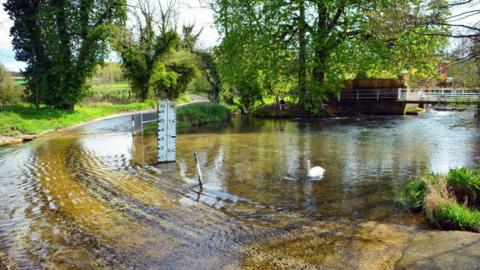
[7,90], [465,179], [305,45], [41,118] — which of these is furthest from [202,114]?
[465,179]

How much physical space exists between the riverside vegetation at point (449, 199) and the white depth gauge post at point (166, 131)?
7342mm

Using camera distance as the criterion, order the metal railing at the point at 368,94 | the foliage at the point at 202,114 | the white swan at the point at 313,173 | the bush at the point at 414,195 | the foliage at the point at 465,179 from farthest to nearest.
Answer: the metal railing at the point at 368,94, the foliage at the point at 202,114, the white swan at the point at 313,173, the foliage at the point at 465,179, the bush at the point at 414,195

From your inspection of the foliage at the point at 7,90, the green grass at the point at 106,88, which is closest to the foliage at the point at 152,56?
the green grass at the point at 106,88

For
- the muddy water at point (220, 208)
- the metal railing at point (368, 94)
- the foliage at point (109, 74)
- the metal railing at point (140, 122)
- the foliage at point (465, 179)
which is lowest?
the muddy water at point (220, 208)

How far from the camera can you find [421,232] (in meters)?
6.74

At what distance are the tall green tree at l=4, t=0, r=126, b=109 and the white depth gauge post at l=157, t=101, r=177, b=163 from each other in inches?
726

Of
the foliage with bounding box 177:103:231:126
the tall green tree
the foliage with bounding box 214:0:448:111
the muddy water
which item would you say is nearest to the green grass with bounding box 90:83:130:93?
the tall green tree

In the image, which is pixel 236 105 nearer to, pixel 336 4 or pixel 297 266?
pixel 336 4

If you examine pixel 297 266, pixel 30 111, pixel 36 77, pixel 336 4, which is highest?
pixel 336 4

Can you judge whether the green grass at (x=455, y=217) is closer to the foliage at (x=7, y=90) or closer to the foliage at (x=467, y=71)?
the foliage at (x=467, y=71)

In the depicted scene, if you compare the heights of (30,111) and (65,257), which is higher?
(30,111)

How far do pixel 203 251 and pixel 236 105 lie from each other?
31.4 m

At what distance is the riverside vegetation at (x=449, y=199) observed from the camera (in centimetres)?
688

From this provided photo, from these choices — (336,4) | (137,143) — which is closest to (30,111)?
(137,143)
